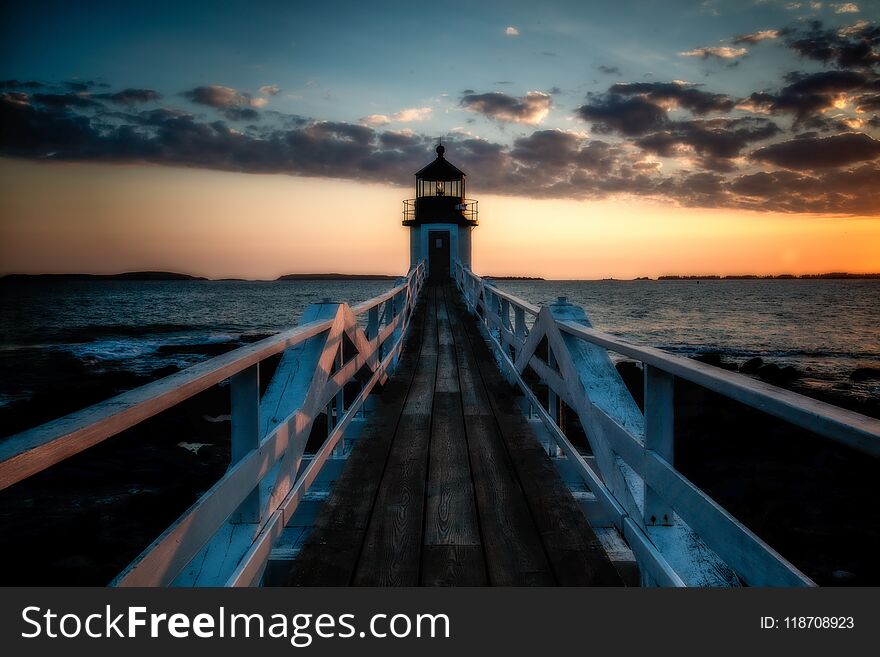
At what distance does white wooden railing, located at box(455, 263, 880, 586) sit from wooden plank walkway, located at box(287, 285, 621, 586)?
27cm

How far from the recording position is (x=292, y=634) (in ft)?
5.61

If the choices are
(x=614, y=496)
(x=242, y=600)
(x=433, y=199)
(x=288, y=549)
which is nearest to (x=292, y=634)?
(x=242, y=600)

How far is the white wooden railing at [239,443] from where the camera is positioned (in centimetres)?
111

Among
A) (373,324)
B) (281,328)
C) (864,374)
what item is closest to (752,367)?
(864,374)

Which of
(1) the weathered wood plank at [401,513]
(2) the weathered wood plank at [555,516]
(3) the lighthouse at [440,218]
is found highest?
(3) the lighthouse at [440,218]

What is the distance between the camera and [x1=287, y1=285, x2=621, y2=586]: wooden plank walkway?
2.40 m

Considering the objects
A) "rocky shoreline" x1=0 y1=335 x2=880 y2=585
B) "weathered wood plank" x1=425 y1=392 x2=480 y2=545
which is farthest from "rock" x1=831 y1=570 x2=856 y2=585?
"weathered wood plank" x1=425 y1=392 x2=480 y2=545

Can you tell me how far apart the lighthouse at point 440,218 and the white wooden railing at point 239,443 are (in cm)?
2362

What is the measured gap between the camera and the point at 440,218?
26.9 meters

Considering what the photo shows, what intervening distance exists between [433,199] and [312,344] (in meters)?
24.4

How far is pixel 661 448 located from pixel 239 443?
67.1 inches

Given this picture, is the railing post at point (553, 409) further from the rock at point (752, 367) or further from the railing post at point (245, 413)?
the rock at point (752, 367)

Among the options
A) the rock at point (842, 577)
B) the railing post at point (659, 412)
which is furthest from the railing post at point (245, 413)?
the rock at point (842, 577)

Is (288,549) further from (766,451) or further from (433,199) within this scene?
(433,199)
